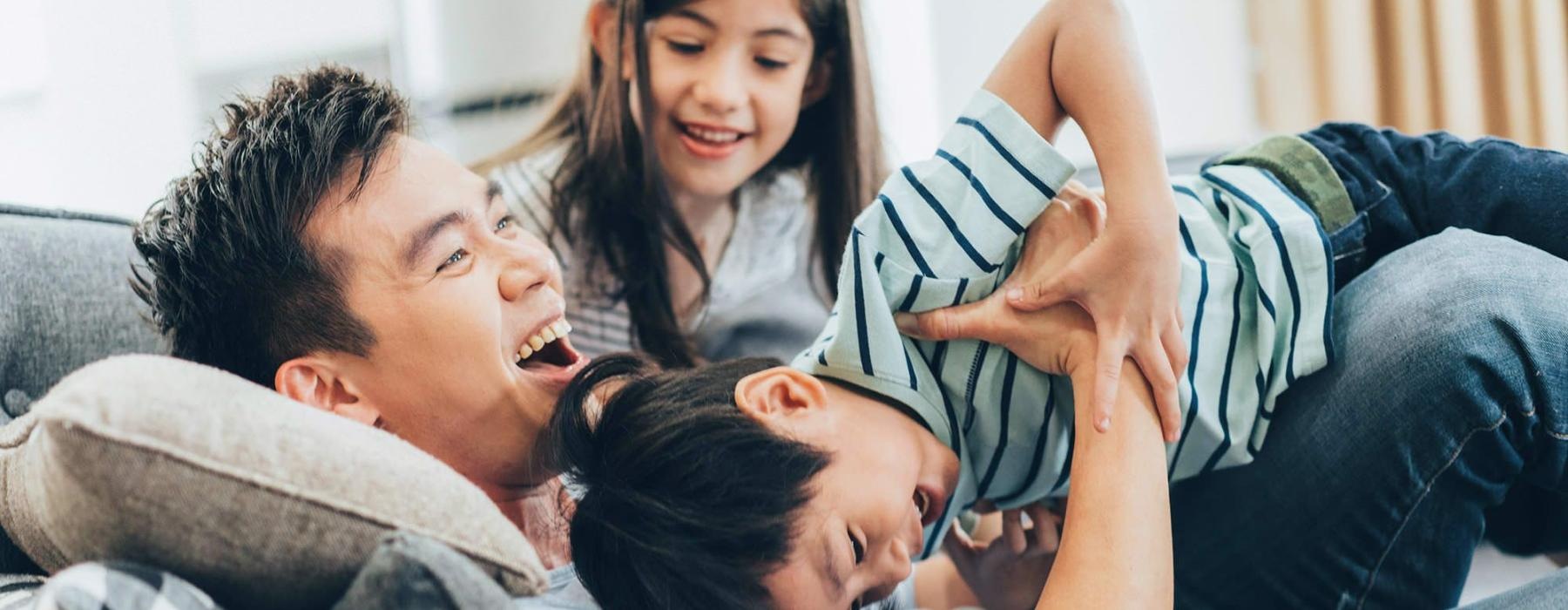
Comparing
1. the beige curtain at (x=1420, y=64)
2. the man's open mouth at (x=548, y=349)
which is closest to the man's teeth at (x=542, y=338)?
the man's open mouth at (x=548, y=349)

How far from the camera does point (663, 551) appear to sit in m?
0.86

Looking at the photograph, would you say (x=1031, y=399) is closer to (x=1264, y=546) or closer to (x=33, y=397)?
(x=1264, y=546)

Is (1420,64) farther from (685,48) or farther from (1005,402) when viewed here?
(1005,402)

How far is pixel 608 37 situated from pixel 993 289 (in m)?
0.70

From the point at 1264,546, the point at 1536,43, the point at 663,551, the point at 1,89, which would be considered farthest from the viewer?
the point at 1,89

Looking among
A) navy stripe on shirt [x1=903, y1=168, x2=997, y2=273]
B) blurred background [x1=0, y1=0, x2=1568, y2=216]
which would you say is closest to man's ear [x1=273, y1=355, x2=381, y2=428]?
navy stripe on shirt [x1=903, y1=168, x2=997, y2=273]

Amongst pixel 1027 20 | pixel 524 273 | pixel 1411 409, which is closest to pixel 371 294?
pixel 524 273

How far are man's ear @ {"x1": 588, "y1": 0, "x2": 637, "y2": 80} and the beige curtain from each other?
167 cm

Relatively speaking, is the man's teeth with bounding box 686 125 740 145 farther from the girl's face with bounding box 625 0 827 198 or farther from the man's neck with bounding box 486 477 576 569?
the man's neck with bounding box 486 477 576 569

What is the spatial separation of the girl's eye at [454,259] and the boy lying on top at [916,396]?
15cm

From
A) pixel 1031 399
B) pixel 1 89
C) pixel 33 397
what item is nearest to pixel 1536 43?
pixel 1031 399

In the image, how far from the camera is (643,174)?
4.95 ft

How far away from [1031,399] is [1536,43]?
176 cm

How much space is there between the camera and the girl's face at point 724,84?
142 centimetres
